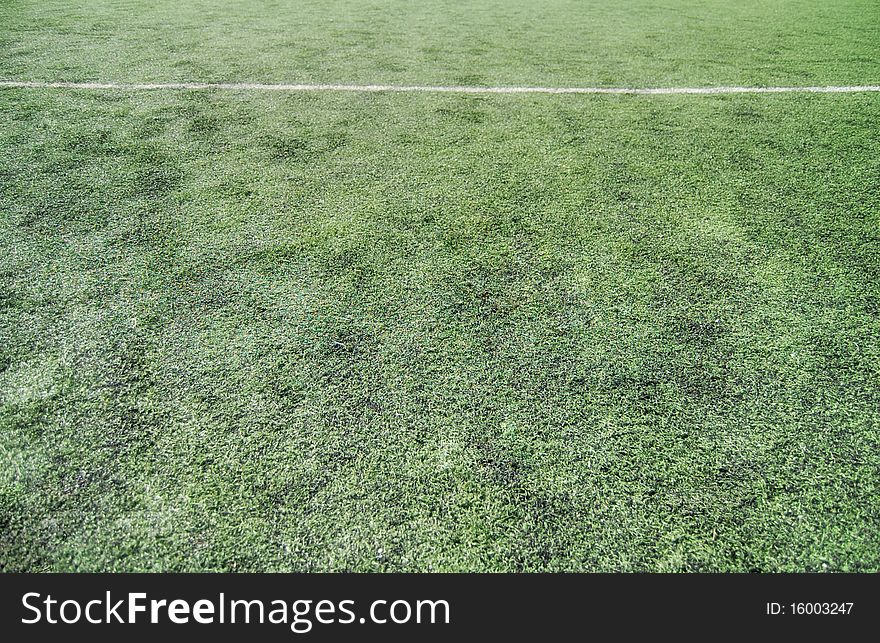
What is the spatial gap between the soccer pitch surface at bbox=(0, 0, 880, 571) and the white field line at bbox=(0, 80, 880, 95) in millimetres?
202

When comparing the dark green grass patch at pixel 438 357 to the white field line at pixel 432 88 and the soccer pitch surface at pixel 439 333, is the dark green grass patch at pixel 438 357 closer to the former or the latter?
the soccer pitch surface at pixel 439 333

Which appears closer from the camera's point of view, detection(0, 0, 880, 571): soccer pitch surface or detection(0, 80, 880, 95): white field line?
detection(0, 0, 880, 571): soccer pitch surface

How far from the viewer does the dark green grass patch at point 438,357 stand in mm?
1183

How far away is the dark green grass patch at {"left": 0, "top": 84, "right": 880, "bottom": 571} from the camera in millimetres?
1183

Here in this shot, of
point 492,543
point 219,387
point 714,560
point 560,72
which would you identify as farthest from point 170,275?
point 560,72

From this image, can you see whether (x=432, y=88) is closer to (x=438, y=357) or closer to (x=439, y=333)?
(x=439, y=333)

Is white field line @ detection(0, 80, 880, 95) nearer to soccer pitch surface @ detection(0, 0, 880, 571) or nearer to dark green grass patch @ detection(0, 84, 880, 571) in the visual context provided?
soccer pitch surface @ detection(0, 0, 880, 571)

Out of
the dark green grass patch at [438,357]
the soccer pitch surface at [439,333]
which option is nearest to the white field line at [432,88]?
the soccer pitch surface at [439,333]

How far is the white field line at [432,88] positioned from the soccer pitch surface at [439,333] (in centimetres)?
20

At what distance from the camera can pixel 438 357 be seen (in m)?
1.60

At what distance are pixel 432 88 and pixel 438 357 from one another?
274cm

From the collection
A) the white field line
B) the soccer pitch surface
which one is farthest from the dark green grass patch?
the white field line

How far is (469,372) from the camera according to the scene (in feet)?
5.07

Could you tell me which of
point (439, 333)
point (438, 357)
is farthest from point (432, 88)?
point (438, 357)
